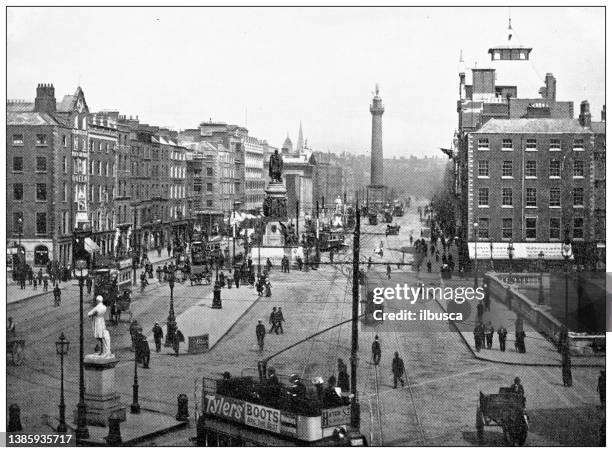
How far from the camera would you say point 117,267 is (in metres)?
26.5

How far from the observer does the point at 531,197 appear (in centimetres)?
2534

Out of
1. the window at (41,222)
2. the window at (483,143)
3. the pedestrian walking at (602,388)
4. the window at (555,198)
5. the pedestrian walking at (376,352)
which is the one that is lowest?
the pedestrian walking at (602,388)

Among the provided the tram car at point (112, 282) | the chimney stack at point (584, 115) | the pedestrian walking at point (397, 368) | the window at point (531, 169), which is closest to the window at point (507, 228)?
the window at point (531, 169)

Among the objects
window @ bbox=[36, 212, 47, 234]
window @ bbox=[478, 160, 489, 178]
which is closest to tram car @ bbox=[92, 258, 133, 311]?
window @ bbox=[36, 212, 47, 234]

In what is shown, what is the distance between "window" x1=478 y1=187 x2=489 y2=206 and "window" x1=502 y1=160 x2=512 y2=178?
91 centimetres

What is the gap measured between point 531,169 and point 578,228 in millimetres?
2160

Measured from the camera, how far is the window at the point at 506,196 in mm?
26078

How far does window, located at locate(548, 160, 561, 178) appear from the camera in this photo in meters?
24.8

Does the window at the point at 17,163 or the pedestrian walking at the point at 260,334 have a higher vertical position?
the window at the point at 17,163

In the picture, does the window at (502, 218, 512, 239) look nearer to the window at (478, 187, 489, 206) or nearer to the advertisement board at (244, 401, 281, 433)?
the window at (478, 187, 489, 206)

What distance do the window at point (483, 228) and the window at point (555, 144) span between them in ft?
9.95

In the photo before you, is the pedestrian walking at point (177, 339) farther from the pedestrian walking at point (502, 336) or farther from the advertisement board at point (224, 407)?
the pedestrian walking at point (502, 336)

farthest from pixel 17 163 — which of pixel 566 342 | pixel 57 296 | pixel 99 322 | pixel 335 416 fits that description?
pixel 566 342

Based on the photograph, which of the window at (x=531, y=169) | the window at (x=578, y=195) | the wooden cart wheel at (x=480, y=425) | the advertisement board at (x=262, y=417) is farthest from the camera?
the window at (x=531, y=169)
